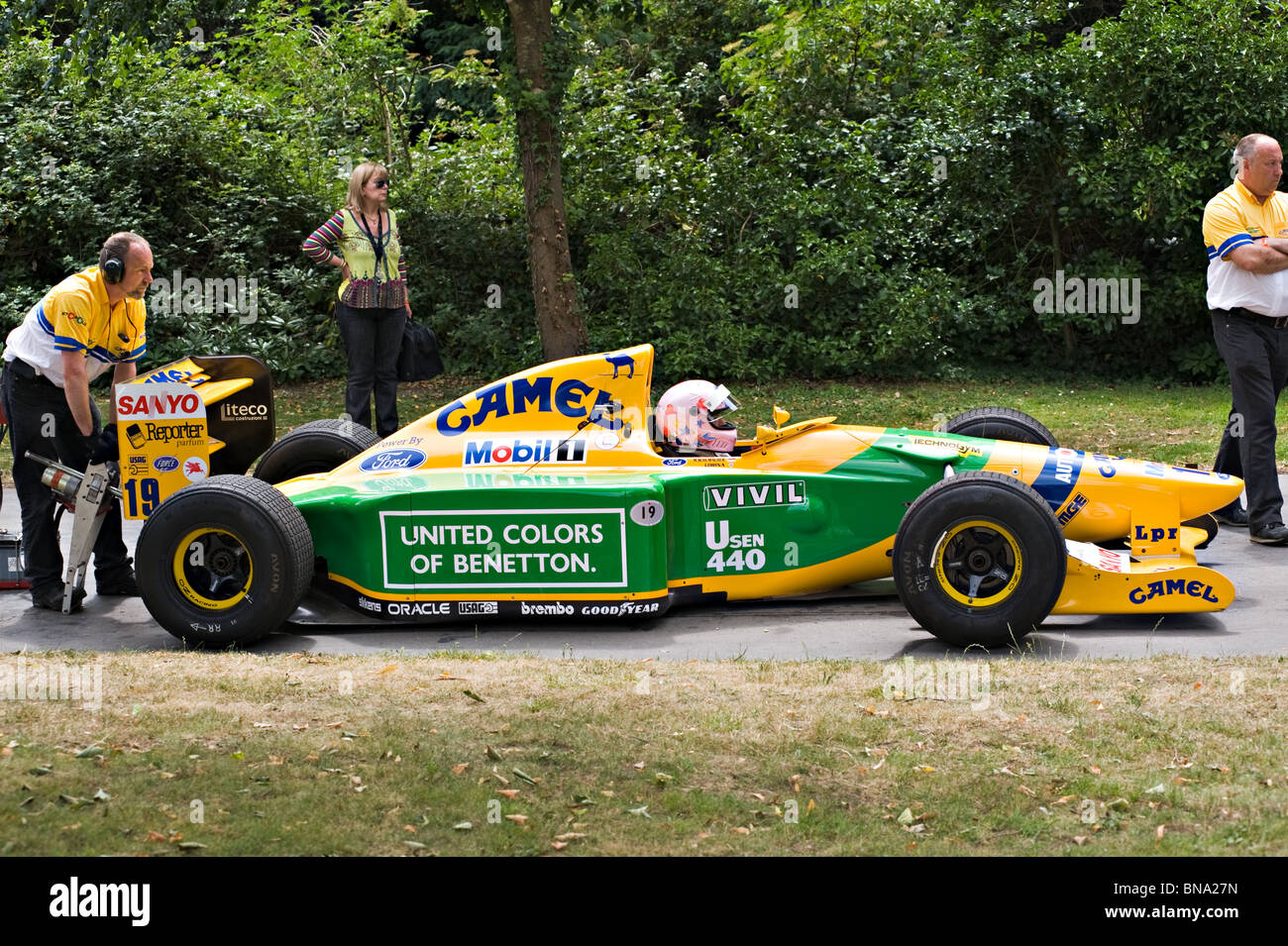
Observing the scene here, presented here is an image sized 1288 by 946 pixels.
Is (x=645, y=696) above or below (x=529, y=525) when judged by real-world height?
below

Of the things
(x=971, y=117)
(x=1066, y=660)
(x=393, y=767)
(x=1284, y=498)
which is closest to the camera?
(x=393, y=767)

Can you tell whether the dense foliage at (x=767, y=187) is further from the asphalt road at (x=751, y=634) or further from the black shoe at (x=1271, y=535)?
the asphalt road at (x=751, y=634)

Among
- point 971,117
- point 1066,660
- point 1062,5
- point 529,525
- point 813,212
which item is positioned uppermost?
point 1062,5

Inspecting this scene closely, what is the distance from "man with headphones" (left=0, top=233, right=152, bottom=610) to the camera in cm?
756

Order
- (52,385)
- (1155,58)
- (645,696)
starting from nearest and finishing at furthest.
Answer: (645,696)
(52,385)
(1155,58)

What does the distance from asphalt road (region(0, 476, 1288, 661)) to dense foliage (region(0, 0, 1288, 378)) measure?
7937 mm

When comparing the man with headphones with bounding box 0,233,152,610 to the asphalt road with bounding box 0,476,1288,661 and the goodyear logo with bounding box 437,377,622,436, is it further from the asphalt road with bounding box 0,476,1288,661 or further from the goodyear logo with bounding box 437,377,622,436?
the goodyear logo with bounding box 437,377,622,436

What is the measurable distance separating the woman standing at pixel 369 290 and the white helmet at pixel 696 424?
3.38 meters

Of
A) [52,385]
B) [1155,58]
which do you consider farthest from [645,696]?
[1155,58]

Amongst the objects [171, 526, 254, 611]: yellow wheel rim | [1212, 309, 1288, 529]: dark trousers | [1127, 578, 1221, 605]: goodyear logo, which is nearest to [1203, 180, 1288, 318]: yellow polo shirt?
[1212, 309, 1288, 529]: dark trousers

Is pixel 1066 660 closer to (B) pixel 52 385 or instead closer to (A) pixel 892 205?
(B) pixel 52 385

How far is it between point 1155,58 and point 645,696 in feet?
39.5

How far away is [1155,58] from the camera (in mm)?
15203

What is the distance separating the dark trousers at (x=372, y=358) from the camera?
10562 mm
